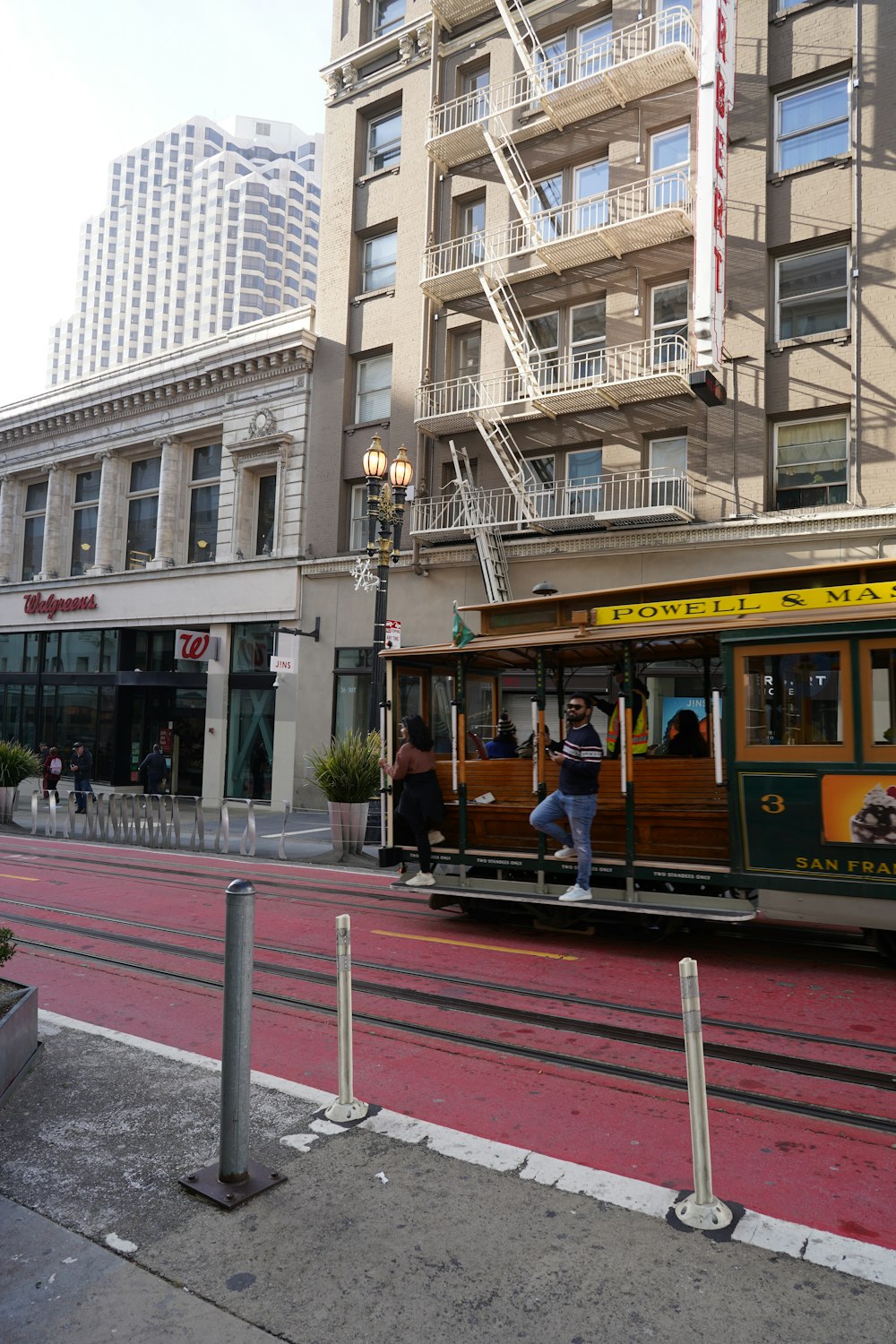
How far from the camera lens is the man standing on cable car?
26.8 feet

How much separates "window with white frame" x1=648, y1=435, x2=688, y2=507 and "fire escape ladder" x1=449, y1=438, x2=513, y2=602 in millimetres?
3629

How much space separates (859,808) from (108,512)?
28429 millimetres

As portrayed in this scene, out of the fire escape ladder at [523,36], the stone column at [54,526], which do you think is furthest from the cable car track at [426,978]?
the stone column at [54,526]

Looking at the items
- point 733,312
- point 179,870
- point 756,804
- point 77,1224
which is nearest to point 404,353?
point 733,312

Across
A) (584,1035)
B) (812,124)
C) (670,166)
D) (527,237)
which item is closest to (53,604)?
(527,237)

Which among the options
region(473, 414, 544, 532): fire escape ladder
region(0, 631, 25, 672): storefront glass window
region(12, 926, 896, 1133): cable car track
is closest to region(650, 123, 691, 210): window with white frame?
region(473, 414, 544, 532): fire escape ladder

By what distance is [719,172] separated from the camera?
656 inches

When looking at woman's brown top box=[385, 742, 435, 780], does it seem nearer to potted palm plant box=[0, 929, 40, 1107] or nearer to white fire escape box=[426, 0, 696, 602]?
potted palm plant box=[0, 929, 40, 1107]

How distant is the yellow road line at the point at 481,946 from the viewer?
812 cm

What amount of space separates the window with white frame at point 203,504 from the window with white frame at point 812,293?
1696 centimetres

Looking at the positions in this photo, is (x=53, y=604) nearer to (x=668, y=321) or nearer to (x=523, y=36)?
(x=523, y=36)

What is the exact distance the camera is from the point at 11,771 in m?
22.1

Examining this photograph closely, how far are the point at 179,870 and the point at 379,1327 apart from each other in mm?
11923

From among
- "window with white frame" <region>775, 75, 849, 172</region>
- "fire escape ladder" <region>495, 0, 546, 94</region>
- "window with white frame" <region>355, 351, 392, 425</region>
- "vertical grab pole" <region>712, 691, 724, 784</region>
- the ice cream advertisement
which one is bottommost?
the ice cream advertisement
